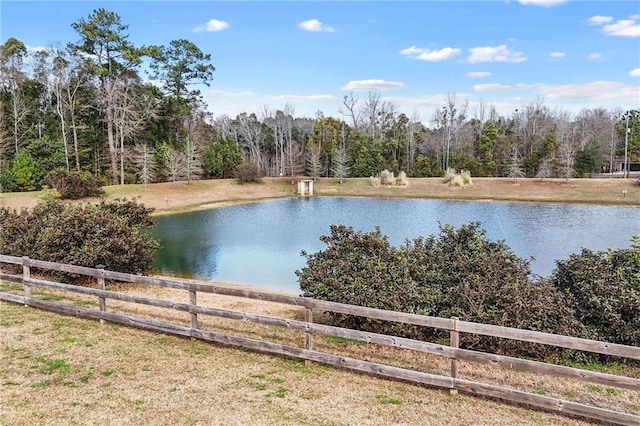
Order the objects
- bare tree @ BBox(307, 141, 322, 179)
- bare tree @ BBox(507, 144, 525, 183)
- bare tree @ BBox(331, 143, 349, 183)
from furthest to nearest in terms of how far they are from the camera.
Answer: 1. bare tree @ BBox(307, 141, 322, 179)
2. bare tree @ BBox(331, 143, 349, 183)
3. bare tree @ BBox(507, 144, 525, 183)

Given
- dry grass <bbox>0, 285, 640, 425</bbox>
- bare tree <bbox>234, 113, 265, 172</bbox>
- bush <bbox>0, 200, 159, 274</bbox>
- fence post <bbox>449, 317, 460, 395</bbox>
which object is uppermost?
bare tree <bbox>234, 113, 265, 172</bbox>

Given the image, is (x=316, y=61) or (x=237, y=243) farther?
(x=316, y=61)

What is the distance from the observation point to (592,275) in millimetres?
6730

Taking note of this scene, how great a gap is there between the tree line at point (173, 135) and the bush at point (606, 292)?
35.4 metres

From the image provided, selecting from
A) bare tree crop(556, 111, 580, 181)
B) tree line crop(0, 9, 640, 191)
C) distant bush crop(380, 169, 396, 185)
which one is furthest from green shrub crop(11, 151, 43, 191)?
bare tree crop(556, 111, 580, 181)

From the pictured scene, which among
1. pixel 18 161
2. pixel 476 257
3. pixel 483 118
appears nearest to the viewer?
pixel 476 257

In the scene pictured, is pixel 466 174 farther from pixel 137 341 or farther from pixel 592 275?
pixel 137 341

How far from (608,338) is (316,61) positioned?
119ft

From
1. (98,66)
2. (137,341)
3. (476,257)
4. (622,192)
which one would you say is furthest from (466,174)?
(137,341)

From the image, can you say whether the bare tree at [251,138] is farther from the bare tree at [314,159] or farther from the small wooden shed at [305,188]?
the small wooden shed at [305,188]

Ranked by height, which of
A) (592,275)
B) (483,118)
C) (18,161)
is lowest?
(592,275)

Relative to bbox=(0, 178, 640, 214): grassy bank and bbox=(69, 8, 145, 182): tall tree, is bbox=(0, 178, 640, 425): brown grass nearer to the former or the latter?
bbox=(0, 178, 640, 214): grassy bank

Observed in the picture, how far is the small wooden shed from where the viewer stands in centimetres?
4319

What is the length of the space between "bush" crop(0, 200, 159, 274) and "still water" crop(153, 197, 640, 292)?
3032mm
